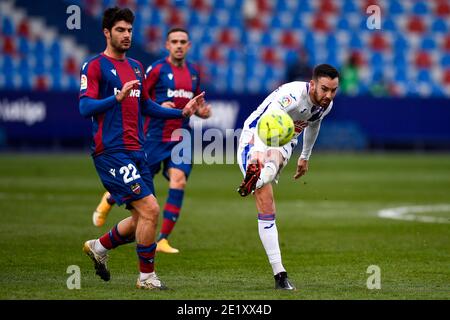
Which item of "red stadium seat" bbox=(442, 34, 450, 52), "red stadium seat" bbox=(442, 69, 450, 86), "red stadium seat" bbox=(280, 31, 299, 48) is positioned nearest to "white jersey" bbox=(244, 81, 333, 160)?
"red stadium seat" bbox=(280, 31, 299, 48)

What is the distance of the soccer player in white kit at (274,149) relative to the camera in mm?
9094

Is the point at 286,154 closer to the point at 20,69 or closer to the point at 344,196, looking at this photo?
the point at 344,196

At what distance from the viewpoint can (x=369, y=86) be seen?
113ft


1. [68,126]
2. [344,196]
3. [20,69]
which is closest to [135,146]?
[344,196]

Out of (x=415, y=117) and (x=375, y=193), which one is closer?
(x=375, y=193)

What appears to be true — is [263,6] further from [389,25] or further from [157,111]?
[157,111]

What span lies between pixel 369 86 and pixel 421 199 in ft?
52.3

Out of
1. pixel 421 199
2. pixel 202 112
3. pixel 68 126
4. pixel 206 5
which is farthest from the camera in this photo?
pixel 206 5

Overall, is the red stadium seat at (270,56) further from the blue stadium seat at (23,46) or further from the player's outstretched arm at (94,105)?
the player's outstretched arm at (94,105)

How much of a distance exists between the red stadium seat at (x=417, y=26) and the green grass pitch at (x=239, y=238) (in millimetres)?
12480

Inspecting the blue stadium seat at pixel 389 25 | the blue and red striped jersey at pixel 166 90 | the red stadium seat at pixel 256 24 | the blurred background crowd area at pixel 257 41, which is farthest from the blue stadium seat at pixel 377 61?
the blue and red striped jersey at pixel 166 90

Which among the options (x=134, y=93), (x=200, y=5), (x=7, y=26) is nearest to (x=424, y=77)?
(x=200, y=5)

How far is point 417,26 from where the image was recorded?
120 feet

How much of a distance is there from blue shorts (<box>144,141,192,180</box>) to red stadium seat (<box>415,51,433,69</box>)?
2412cm
